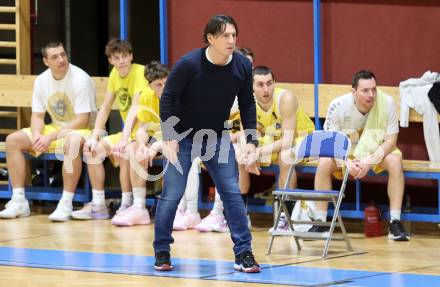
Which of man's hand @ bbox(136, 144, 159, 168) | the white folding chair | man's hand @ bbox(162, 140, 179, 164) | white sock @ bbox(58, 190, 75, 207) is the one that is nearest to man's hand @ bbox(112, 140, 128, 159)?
man's hand @ bbox(136, 144, 159, 168)

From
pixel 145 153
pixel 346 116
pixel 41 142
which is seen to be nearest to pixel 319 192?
pixel 346 116

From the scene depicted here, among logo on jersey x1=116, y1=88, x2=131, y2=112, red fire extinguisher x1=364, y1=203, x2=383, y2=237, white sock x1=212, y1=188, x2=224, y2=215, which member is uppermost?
logo on jersey x1=116, y1=88, x2=131, y2=112

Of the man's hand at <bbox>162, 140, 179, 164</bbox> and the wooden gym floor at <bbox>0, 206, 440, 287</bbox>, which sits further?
the man's hand at <bbox>162, 140, 179, 164</bbox>

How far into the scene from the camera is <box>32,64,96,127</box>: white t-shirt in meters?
10.2

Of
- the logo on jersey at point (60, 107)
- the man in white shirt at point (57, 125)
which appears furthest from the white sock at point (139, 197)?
the logo on jersey at point (60, 107)

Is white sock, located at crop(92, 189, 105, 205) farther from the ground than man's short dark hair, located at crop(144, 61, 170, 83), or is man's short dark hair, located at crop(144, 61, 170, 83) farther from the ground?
man's short dark hair, located at crop(144, 61, 170, 83)

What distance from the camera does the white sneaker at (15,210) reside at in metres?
10.2

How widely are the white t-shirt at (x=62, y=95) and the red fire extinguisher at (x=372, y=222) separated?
2.83m

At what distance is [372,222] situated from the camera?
8.95 m

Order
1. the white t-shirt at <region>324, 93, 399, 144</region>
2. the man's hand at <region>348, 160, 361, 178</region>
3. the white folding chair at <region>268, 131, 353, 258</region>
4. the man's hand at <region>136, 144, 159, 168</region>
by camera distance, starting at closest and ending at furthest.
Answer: the white folding chair at <region>268, 131, 353, 258</region>, the man's hand at <region>348, 160, 361, 178</region>, the white t-shirt at <region>324, 93, 399, 144</region>, the man's hand at <region>136, 144, 159, 168</region>

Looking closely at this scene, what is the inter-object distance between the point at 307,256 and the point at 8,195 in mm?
3805

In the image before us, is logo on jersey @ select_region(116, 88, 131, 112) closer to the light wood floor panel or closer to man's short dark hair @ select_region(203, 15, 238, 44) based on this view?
the light wood floor panel

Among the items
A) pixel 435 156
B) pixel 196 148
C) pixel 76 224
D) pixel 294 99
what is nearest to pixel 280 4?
pixel 294 99

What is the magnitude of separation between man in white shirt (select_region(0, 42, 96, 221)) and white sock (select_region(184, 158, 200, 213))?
1.17 meters
